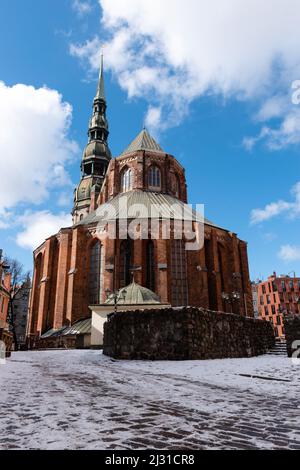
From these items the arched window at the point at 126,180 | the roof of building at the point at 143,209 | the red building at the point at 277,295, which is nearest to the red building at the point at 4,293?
the roof of building at the point at 143,209

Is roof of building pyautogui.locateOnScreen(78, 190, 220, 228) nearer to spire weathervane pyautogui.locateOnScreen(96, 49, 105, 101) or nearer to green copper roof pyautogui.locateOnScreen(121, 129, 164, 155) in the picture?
green copper roof pyautogui.locateOnScreen(121, 129, 164, 155)

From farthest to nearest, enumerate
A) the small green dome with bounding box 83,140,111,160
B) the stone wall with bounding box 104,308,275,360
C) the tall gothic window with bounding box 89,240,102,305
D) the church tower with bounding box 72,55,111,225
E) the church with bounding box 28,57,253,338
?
the small green dome with bounding box 83,140,111,160
the church tower with bounding box 72,55,111,225
the tall gothic window with bounding box 89,240,102,305
the church with bounding box 28,57,253,338
the stone wall with bounding box 104,308,275,360

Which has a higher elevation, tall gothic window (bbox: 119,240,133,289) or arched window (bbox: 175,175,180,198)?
arched window (bbox: 175,175,180,198)

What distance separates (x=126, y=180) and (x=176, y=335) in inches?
1166

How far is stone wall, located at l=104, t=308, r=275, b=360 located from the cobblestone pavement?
3.87 metres

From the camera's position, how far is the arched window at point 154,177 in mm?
37156

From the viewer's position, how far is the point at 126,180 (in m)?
37.8

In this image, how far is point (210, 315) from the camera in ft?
34.7

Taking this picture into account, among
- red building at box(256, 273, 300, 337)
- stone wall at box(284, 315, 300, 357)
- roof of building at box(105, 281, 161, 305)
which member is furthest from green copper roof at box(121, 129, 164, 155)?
red building at box(256, 273, 300, 337)

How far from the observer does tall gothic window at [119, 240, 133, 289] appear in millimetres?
27875
